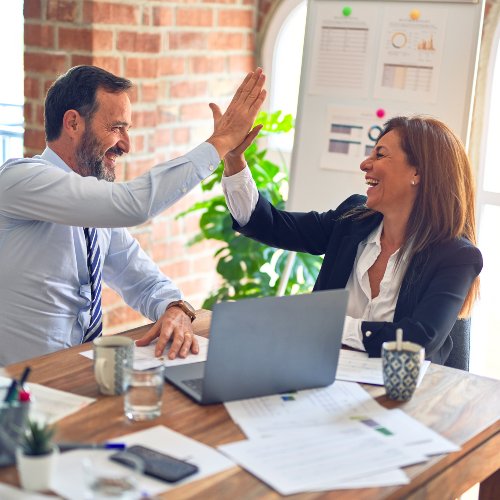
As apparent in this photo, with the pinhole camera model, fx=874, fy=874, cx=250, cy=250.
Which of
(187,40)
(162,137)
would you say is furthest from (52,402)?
(187,40)

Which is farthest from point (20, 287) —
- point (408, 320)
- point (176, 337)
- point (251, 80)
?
point (408, 320)

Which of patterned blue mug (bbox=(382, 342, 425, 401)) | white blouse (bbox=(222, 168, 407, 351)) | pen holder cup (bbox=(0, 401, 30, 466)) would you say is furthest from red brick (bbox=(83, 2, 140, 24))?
pen holder cup (bbox=(0, 401, 30, 466))

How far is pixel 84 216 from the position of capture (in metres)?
2.06

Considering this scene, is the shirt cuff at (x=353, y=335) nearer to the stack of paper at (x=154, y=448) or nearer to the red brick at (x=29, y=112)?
the stack of paper at (x=154, y=448)

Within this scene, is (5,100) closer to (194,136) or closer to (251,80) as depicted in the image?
(194,136)

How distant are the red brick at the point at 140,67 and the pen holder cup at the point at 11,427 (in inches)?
85.9

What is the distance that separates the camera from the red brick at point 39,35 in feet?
10.6

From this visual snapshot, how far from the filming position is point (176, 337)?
75.7 inches

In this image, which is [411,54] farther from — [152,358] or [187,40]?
[152,358]

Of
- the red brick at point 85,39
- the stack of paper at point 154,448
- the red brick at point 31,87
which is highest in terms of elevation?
the red brick at point 85,39

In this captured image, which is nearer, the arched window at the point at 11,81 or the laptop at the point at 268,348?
the laptop at the point at 268,348

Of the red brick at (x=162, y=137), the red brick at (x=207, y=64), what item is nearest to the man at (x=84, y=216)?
the red brick at (x=162, y=137)

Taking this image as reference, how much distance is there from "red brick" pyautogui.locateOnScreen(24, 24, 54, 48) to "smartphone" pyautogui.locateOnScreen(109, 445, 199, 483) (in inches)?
87.1

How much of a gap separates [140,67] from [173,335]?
1699mm
